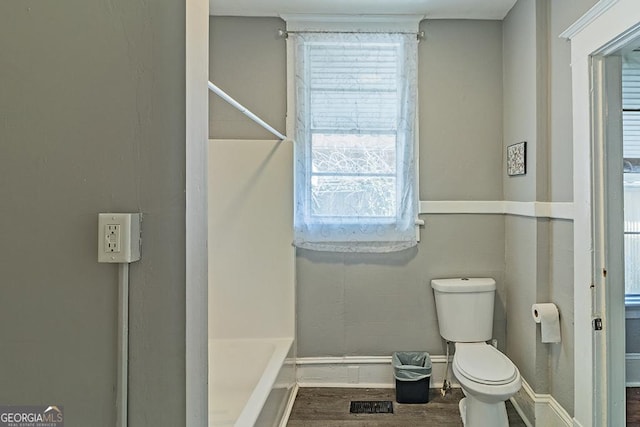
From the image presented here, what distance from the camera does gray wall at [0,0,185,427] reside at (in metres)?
0.99

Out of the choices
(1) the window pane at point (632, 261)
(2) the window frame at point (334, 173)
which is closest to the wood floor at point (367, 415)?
(2) the window frame at point (334, 173)

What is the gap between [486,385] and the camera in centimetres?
203

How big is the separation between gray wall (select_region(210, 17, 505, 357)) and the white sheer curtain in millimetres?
127

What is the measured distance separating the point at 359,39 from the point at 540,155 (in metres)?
1.33

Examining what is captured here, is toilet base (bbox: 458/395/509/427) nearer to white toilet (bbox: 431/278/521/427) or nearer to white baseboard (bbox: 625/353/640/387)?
white toilet (bbox: 431/278/521/427)

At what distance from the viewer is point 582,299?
6.38ft

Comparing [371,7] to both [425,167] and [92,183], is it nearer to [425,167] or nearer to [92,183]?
[425,167]

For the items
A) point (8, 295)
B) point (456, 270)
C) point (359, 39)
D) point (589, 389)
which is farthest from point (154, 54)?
point (456, 270)

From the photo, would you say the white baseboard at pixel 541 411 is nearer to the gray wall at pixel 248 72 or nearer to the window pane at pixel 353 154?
the window pane at pixel 353 154

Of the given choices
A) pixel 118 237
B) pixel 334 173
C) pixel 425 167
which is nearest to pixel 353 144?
pixel 334 173

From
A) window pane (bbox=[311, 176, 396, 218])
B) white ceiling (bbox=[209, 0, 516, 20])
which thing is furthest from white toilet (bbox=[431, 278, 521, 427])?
white ceiling (bbox=[209, 0, 516, 20])

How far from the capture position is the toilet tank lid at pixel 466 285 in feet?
8.49

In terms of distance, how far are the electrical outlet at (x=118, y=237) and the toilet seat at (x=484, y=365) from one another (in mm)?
1778

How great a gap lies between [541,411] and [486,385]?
57 cm
